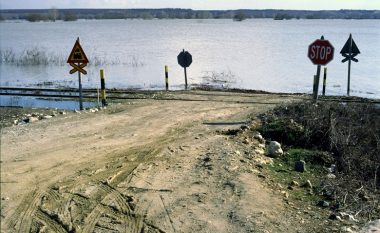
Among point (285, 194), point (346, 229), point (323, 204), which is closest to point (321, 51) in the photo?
point (285, 194)

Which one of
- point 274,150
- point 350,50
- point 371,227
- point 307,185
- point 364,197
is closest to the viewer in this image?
point 371,227

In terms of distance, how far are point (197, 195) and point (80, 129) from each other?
194 inches

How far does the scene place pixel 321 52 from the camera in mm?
13859

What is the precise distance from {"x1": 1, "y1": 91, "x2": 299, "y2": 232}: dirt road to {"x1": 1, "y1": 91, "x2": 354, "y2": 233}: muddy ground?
17 millimetres

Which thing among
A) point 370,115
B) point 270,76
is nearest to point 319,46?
point 370,115

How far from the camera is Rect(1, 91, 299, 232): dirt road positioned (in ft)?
23.5

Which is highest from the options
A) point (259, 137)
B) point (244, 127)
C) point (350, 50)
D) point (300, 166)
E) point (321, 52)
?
point (350, 50)

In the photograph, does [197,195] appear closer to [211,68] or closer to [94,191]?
[94,191]

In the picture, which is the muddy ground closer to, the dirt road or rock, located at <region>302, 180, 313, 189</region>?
the dirt road

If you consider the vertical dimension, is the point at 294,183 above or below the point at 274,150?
below

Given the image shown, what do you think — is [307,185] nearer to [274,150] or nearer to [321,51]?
[274,150]

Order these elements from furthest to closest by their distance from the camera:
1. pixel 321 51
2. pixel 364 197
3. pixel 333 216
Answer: pixel 321 51
pixel 364 197
pixel 333 216

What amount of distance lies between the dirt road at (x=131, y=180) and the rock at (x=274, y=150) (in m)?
0.38

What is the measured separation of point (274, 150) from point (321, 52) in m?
4.34
